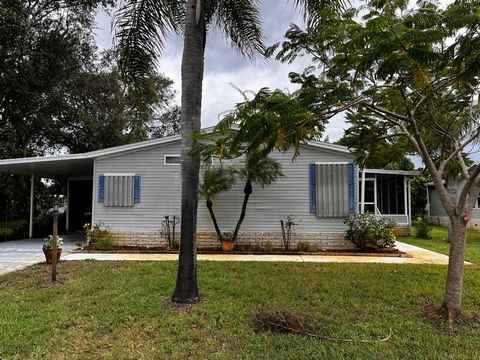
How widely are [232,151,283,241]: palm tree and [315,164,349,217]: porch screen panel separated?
1.28m

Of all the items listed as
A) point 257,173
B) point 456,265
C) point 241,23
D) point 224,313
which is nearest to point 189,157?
point 224,313

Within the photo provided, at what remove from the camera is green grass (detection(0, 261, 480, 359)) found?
3506 mm

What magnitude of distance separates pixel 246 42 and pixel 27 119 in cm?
1240

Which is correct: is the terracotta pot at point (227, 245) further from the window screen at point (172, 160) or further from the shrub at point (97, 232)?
the shrub at point (97, 232)

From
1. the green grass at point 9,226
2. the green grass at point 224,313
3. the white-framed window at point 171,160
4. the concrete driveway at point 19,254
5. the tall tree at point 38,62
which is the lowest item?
the concrete driveway at point 19,254

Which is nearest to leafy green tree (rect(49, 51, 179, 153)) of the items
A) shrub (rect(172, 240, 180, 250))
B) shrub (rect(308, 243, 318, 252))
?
shrub (rect(172, 240, 180, 250))

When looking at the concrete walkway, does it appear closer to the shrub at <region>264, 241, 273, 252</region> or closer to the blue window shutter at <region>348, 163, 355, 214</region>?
the shrub at <region>264, 241, 273, 252</region>

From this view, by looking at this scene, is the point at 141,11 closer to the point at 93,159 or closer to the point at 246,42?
the point at 246,42

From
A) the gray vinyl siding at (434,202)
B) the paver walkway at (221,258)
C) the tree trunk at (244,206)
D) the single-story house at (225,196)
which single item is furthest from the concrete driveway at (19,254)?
the gray vinyl siding at (434,202)

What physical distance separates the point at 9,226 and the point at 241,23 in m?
11.4

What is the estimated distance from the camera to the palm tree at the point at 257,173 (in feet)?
30.3

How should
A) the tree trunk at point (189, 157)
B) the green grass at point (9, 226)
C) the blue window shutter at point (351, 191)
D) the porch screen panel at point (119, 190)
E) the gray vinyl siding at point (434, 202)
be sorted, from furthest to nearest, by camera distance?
the gray vinyl siding at point (434, 202), the green grass at point (9, 226), the porch screen panel at point (119, 190), the blue window shutter at point (351, 191), the tree trunk at point (189, 157)

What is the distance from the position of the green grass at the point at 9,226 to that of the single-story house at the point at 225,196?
3271 millimetres

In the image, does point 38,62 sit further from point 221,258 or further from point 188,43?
point 188,43
